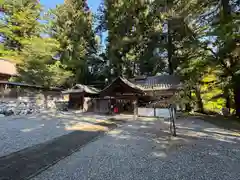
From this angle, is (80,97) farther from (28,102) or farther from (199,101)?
(199,101)

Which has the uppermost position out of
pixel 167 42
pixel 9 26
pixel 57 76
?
pixel 9 26

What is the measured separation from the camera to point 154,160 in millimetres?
3951

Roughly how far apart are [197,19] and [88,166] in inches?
460

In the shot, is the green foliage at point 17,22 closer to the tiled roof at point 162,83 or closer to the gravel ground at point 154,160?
the tiled roof at point 162,83

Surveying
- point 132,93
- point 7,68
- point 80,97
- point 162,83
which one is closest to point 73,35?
point 7,68

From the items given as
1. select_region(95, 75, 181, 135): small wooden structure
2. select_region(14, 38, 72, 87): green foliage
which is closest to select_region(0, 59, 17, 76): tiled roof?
select_region(14, 38, 72, 87): green foliage

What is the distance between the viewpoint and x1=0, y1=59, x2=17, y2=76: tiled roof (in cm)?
1823

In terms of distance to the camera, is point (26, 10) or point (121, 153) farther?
point (26, 10)

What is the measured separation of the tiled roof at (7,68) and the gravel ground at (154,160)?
18.0 meters

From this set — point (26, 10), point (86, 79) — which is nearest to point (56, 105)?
point (86, 79)

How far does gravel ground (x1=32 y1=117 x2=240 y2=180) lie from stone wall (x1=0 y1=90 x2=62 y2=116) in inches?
413

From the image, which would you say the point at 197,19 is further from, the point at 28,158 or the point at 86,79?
the point at 86,79

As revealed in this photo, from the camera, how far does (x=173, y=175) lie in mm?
3189

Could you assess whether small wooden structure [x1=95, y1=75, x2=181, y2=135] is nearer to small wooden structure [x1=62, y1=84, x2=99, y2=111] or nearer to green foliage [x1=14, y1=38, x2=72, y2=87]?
small wooden structure [x1=62, y1=84, x2=99, y2=111]
